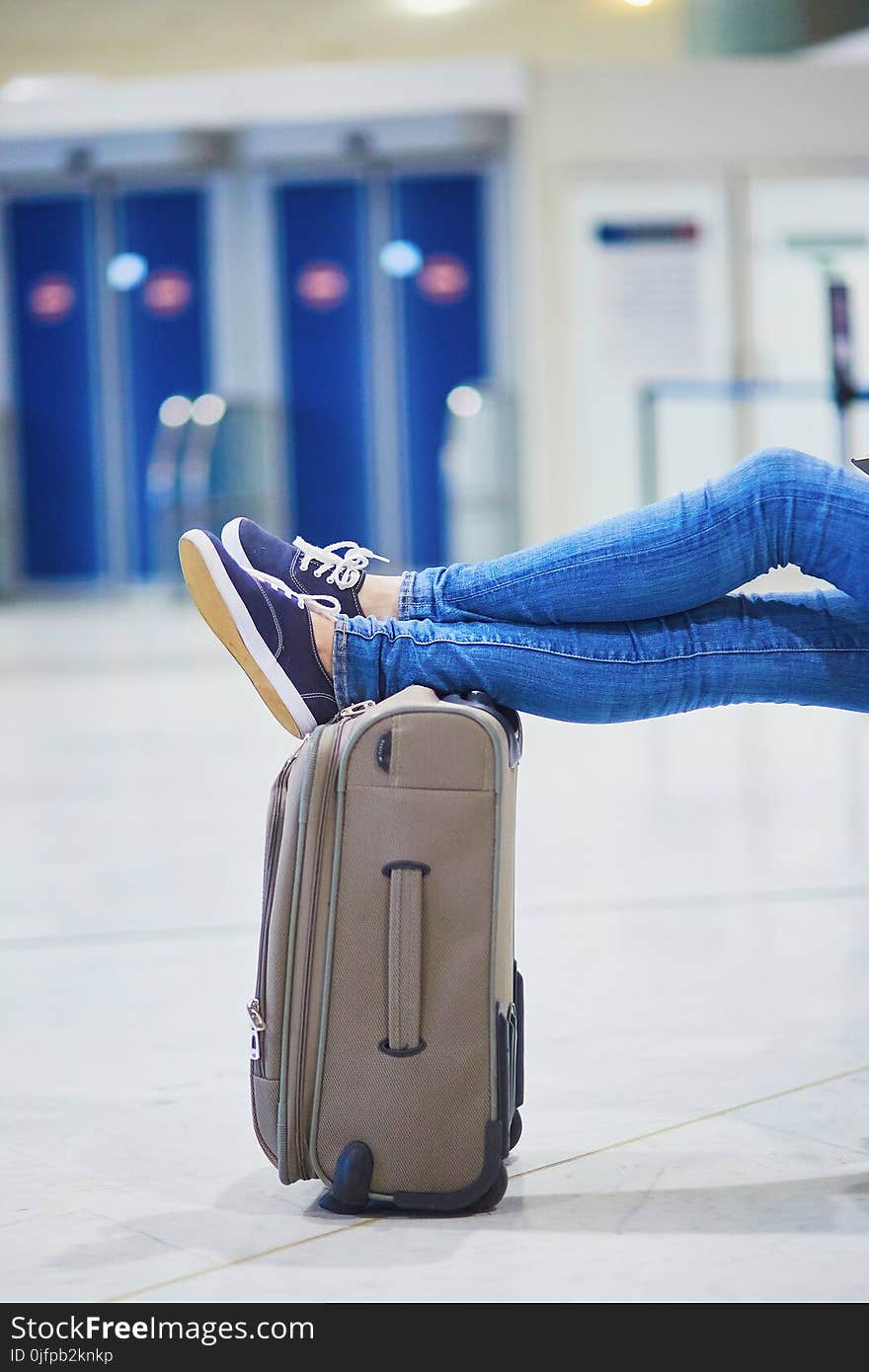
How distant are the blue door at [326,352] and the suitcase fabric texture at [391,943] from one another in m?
10.7

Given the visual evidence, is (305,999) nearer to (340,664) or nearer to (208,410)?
(340,664)

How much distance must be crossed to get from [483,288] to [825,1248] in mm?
11289

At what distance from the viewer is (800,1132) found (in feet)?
4.92

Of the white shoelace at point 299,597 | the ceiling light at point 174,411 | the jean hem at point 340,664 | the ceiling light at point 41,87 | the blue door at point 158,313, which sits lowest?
the jean hem at point 340,664

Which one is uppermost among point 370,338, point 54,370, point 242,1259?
point 370,338

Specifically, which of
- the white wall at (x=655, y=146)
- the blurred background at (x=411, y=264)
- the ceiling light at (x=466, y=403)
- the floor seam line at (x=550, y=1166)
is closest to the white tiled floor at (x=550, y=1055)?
the floor seam line at (x=550, y=1166)

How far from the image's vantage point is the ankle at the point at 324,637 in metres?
1.49

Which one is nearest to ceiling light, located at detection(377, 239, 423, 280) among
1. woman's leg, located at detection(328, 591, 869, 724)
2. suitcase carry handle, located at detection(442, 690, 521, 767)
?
woman's leg, located at detection(328, 591, 869, 724)

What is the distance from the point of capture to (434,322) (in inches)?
469

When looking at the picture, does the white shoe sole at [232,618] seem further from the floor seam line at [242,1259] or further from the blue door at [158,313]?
the blue door at [158,313]

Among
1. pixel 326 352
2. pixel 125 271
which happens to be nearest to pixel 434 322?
pixel 326 352

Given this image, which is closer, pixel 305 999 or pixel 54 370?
pixel 305 999

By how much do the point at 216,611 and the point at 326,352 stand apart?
1069 centimetres

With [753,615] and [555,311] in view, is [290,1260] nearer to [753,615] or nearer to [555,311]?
[753,615]
